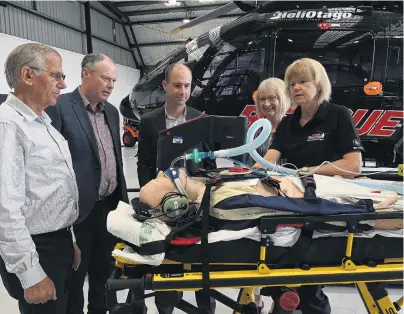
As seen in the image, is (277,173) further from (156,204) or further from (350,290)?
(350,290)

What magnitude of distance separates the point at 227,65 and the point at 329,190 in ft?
12.6

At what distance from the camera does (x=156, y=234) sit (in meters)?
1.19

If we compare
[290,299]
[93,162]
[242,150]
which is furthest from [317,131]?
[93,162]

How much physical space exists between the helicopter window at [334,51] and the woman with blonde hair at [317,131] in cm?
300

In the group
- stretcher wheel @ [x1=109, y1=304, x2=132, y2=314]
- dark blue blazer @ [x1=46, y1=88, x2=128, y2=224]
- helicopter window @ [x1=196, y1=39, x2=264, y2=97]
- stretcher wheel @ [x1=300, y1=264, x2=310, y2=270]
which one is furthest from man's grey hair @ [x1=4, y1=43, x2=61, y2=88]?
helicopter window @ [x1=196, y1=39, x2=264, y2=97]

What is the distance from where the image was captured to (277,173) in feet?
5.15

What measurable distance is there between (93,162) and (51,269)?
0.65 metres

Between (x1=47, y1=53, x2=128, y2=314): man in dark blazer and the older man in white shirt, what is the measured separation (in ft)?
1.11

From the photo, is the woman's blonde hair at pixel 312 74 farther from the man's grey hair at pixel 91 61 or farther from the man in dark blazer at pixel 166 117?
the man's grey hair at pixel 91 61

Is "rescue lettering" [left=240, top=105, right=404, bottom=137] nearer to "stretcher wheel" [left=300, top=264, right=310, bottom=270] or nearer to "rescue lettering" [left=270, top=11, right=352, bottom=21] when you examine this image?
"rescue lettering" [left=270, top=11, right=352, bottom=21]

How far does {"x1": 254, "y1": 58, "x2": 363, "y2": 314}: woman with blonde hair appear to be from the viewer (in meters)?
1.68

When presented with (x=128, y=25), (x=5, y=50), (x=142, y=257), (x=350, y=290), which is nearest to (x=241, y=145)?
(x=142, y=257)

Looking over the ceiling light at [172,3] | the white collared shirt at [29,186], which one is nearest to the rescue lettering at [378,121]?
the white collared shirt at [29,186]

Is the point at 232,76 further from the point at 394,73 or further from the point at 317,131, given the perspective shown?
the point at 317,131
